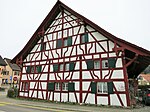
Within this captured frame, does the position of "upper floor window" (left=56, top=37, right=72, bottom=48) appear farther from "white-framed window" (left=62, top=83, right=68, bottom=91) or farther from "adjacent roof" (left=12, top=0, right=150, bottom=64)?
"white-framed window" (left=62, top=83, right=68, bottom=91)

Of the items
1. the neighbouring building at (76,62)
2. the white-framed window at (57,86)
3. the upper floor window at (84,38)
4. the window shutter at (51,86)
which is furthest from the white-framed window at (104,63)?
the window shutter at (51,86)

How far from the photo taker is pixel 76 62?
17312mm

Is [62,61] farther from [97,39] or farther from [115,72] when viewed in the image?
[115,72]

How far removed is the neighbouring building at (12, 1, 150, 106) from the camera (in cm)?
1454

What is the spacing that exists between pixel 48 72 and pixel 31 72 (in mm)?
3385

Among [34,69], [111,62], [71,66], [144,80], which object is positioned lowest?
[144,80]

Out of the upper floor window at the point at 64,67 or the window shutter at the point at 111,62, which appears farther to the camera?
the upper floor window at the point at 64,67

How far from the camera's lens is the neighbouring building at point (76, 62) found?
1454cm

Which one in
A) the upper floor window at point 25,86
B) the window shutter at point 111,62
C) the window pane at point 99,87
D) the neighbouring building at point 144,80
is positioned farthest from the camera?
the neighbouring building at point 144,80

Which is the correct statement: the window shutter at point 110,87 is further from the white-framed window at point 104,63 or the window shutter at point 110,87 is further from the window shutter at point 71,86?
the window shutter at point 71,86

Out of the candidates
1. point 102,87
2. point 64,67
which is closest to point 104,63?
point 102,87

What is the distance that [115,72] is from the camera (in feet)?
48.3

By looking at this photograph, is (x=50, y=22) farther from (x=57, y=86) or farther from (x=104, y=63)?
(x=104, y=63)

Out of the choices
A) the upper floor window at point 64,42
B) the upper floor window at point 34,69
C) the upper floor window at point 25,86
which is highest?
the upper floor window at point 64,42
